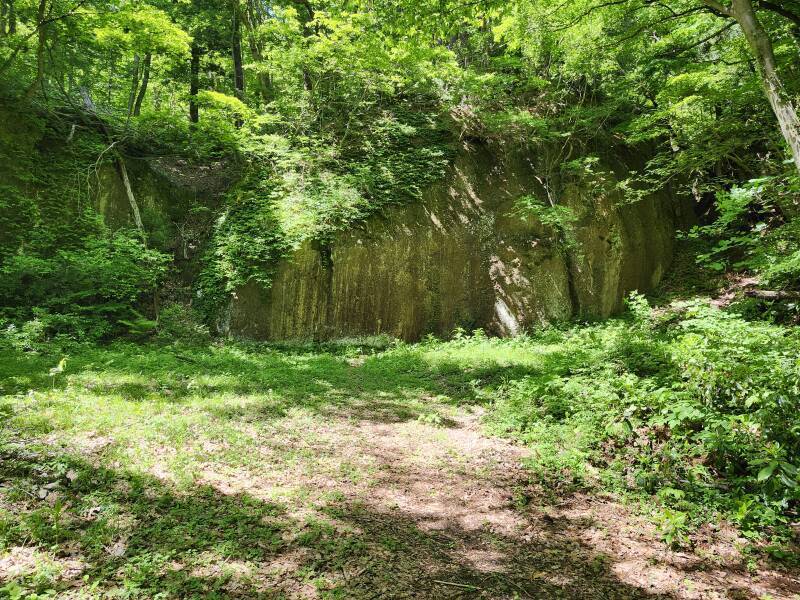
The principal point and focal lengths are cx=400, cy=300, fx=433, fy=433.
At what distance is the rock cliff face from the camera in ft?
38.3

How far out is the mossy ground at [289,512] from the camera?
9.56ft

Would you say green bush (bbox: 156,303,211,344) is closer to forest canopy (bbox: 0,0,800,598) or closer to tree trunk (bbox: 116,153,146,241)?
forest canopy (bbox: 0,0,800,598)

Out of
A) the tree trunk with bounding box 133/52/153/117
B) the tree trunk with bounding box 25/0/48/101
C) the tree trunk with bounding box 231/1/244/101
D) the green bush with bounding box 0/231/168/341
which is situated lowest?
the green bush with bounding box 0/231/168/341

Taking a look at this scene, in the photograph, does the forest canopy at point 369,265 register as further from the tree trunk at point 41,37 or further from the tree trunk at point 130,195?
the tree trunk at point 130,195

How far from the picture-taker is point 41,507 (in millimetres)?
3201

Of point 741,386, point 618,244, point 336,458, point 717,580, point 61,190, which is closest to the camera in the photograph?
point 717,580

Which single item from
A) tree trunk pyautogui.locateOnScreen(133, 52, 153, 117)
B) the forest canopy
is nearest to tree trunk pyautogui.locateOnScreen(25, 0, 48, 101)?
the forest canopy

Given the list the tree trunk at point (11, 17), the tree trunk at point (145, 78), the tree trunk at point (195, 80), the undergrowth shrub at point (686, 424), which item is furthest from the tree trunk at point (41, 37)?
the undergrowth shrub at point (686, 424)

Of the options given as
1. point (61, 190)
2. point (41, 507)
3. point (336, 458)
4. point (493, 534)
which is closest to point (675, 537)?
point (493, 534)

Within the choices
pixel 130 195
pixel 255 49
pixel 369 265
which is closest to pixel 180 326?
pixel 130 195

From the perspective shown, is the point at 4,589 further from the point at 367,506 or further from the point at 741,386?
the point at 741,386

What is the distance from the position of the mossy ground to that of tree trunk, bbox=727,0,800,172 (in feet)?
14.8

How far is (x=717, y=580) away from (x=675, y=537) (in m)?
0.42

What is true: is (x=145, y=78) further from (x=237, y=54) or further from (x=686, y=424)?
(x=686, y=424)
